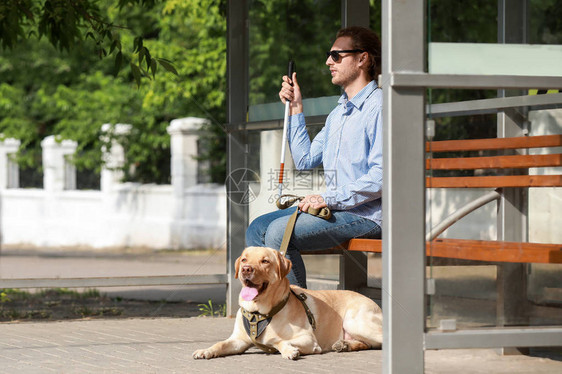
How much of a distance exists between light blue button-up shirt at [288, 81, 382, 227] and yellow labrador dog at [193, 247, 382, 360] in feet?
1.91

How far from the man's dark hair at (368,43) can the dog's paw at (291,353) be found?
1876 mm

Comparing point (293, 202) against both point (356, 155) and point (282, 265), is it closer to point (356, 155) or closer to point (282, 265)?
point (356, 155)

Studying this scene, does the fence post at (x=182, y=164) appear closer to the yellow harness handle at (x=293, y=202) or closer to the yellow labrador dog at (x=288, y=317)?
the yellow harness handle at (x=293, y=202)

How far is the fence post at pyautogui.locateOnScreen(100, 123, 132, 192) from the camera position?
Answer: 71.3 feet

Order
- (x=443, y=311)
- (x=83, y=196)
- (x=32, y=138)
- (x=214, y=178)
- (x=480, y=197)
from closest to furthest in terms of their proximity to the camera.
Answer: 1. (x=443, y=311)
2. (x=480, y=197)
3. (x=214, y=178)
4. (x=83, y=196)
5. (x=32, y=138)

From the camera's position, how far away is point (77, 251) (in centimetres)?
2080

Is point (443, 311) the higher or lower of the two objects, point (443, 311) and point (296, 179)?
the lower

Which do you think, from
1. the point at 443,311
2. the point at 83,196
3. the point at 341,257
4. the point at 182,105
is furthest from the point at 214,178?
the point at 443,311

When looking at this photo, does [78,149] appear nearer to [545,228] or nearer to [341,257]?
[341,257]

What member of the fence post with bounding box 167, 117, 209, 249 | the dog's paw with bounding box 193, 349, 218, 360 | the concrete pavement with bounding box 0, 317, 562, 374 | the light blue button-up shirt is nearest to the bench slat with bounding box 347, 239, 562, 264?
the concrete pavement with bounding box 0, 317, 562, 374

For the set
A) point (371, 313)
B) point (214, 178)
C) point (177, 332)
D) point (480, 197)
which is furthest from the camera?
point (214, 178)

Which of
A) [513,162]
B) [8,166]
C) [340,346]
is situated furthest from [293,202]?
[8,166]

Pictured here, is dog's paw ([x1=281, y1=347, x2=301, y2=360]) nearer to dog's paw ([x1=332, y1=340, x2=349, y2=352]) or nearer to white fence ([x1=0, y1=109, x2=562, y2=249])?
dog's paw ([x1=332, y1=340, x2=349, y2=352])

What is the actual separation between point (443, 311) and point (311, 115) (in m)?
2.80
